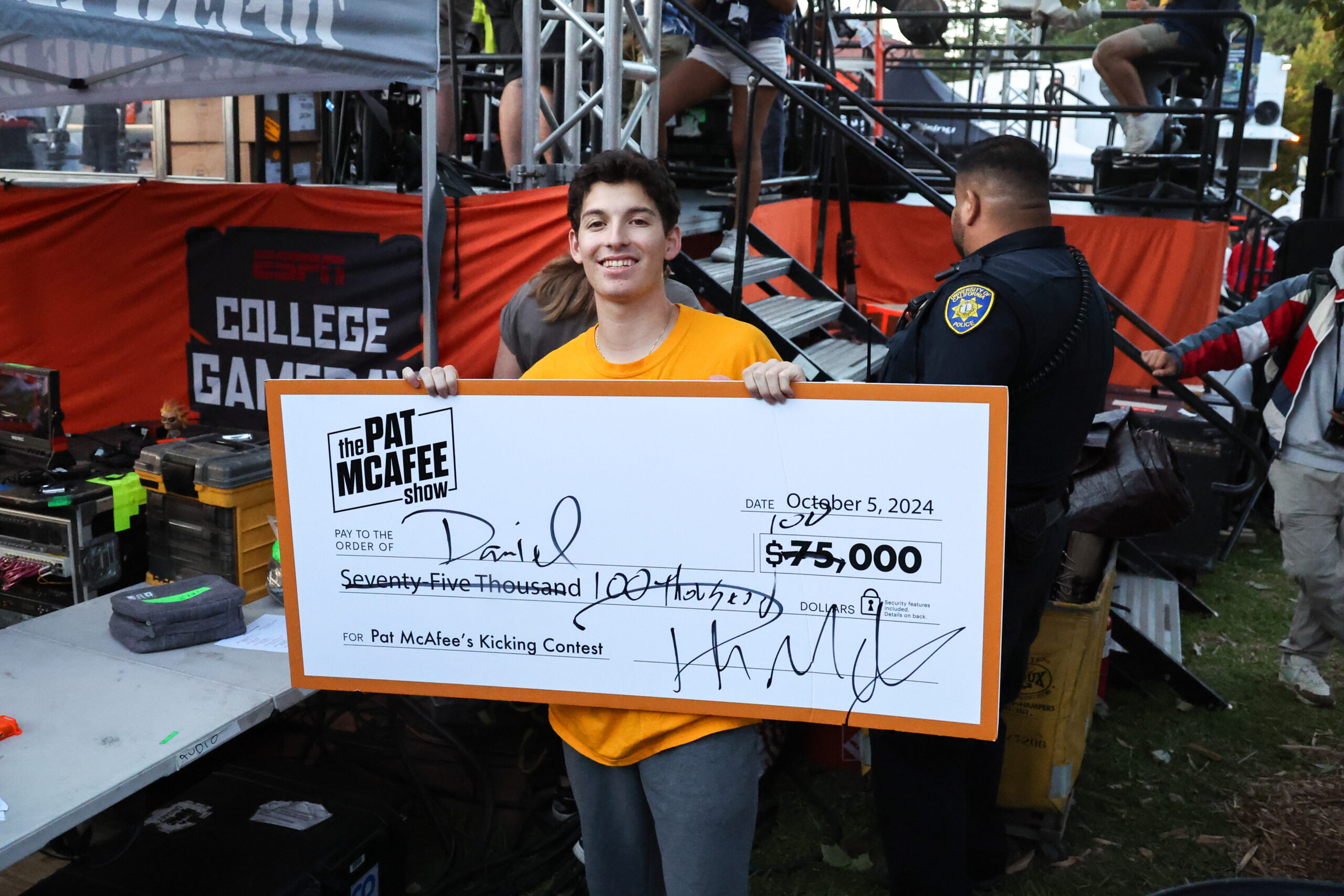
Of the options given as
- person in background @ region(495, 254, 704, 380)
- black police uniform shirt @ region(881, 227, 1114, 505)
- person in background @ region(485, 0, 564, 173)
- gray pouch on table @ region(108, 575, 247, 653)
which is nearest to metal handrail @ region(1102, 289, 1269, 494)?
black police uniform shirt @ region(881, 227, 1114, 505)

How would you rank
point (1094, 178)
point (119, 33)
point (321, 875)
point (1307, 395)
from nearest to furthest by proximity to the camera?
point (119, 33)
point (321, 875)
point (1307, 395)
point (1094, 178)

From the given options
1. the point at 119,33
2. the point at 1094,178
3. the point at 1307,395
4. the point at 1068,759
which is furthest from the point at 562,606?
the point at 1094,178

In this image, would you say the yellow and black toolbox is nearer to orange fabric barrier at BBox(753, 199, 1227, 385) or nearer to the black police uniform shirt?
the black police uniform shirt

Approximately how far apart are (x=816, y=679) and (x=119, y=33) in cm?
213

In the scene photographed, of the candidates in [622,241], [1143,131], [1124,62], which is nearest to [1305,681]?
[622,241]

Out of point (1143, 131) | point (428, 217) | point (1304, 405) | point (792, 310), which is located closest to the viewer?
point (428, 217)

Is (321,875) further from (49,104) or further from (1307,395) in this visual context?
(1307,395)

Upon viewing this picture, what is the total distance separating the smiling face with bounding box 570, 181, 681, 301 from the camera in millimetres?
1950

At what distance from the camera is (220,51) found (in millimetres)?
2723

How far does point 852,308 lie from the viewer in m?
5.86

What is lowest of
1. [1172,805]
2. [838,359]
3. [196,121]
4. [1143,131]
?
[1172,805]

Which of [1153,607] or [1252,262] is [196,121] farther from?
[1252,262]

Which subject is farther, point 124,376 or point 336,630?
point 124,376

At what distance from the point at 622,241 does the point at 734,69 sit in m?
3.78
